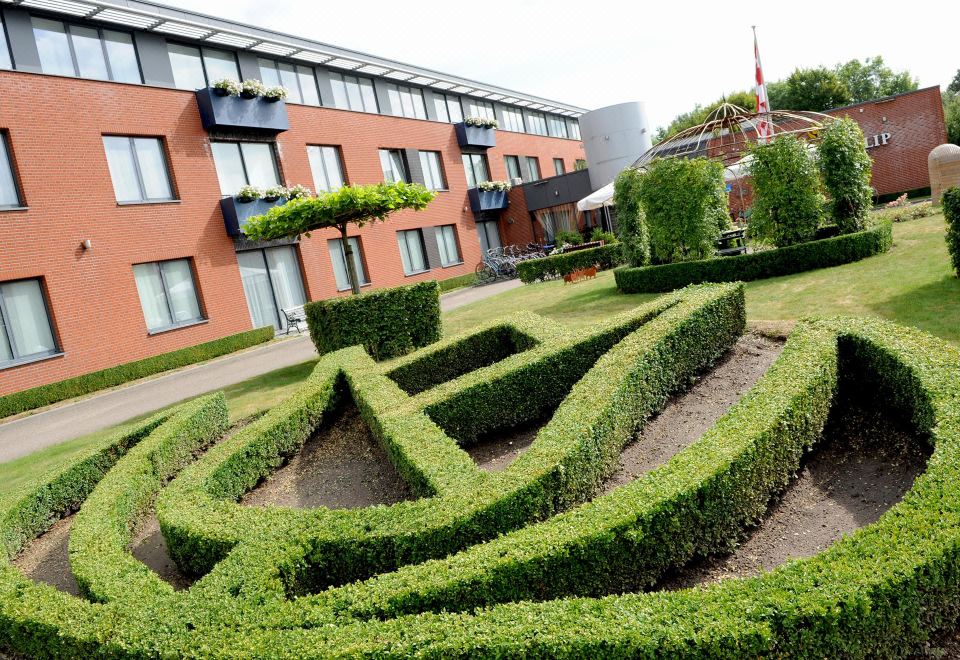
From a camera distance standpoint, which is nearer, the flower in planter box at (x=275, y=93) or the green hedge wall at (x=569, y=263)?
the flower in planter box at (x=275, y=93)

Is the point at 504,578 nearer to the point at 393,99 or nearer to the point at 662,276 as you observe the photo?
the point at 662,276

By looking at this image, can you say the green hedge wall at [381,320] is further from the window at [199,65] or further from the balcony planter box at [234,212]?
the window at [199,65]

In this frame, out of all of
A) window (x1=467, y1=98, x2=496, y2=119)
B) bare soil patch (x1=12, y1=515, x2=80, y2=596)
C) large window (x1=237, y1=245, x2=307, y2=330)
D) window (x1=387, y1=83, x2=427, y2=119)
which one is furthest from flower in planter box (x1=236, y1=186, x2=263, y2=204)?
window (x1=467, y1=98, x2=496, y2=119)

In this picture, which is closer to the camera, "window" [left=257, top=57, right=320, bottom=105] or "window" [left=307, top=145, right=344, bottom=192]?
"window" [left=257, top=57, right=320, bottom=105]

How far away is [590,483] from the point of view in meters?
4.92

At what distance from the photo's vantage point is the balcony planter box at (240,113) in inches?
786

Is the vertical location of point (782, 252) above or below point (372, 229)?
below

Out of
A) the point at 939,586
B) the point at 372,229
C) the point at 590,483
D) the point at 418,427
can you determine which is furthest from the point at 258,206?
the point at 939,586

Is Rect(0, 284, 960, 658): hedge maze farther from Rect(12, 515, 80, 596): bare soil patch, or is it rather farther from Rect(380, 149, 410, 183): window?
Rect(380, 149, 410, 183): window

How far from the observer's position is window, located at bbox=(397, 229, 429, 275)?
2814 centimetres

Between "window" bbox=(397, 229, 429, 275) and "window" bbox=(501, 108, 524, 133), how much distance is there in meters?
11.9

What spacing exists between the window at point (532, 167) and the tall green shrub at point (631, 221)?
2252 cm

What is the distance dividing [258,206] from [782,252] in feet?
51.3


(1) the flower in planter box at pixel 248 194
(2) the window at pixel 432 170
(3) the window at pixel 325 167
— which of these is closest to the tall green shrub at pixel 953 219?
(1) the flower in planter box at pixel 248 194
